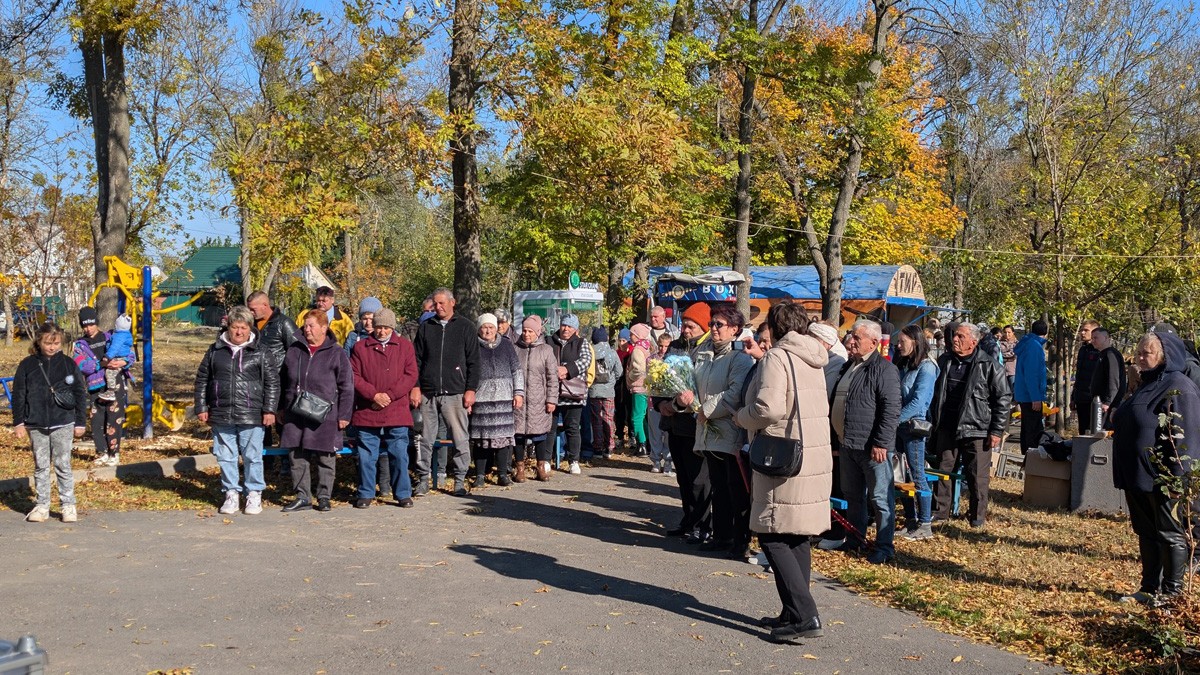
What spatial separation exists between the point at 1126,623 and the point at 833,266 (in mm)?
15368

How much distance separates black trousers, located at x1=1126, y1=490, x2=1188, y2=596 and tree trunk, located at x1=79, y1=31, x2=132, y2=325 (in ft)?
46.1

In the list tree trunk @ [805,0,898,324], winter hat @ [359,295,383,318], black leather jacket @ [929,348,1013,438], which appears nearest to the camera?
black leather jacket @ [929,348,1013,438]

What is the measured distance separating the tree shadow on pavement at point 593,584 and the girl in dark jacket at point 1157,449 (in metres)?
2.64

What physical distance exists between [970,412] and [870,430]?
78.0 inches

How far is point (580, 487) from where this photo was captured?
1198cm

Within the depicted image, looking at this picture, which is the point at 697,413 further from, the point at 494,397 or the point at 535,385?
the point at 535,385

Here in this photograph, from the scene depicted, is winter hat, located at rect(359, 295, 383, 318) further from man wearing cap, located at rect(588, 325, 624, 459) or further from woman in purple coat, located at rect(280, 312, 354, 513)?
man wearing cap, located at rect(588, 325, 624, 459)

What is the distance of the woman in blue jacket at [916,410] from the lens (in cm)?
938

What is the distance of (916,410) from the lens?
30.7ft

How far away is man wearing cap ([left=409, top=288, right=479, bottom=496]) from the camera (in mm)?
11047

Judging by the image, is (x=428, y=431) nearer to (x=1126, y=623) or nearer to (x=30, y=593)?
(x=30, y=593)

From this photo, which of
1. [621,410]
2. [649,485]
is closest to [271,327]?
[649,485]

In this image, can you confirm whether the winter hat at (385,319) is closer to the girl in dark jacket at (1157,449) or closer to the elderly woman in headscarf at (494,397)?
the elderly woman in headscarf at (494,397)

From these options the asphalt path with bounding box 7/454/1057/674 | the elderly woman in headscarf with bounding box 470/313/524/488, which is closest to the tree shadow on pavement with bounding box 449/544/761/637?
the asphalt path with bounding box 7/454/1057/674
